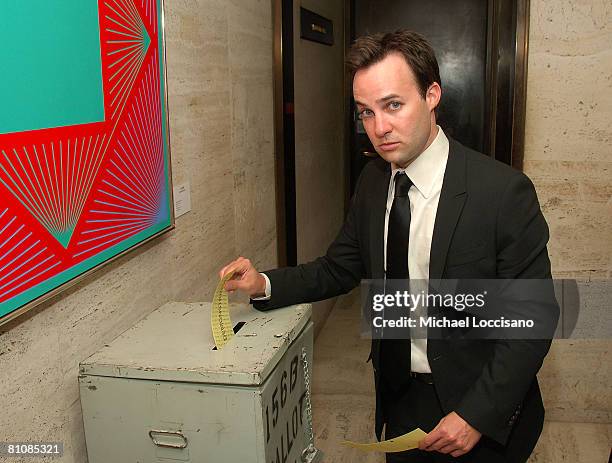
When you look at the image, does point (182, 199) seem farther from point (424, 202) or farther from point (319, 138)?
point (319, 138)

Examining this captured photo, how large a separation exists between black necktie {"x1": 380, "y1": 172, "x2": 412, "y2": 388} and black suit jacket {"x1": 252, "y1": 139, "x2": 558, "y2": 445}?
4 cm

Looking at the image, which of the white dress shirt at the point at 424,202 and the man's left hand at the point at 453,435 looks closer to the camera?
the man's left hand at the point at 453,435

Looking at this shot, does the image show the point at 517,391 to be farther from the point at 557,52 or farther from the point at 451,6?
the point at 451,6

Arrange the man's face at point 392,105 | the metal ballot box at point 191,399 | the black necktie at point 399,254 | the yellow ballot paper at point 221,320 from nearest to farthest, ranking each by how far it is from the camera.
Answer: the metal ballot box at point 191,399 < the yellow ballot paper at point 221,320 < the man's face at point 392,105 < the black necktie at point 399,254

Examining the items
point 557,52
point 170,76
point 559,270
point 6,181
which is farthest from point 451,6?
point 6,181

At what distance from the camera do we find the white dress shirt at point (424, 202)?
1.64 meters

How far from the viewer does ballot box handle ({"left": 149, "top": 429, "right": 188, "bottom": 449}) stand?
133 cm

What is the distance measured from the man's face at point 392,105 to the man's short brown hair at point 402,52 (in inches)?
0.5

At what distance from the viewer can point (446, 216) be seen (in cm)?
156

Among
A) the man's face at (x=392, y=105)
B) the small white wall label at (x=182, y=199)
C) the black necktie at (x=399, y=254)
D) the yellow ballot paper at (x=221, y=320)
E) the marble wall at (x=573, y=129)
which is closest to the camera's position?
the yellow ballot paper at (x=221, y=320)

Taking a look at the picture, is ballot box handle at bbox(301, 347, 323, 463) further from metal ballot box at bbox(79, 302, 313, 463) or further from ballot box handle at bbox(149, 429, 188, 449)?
ballot box handle at bbox(149, 429, 188, 449)

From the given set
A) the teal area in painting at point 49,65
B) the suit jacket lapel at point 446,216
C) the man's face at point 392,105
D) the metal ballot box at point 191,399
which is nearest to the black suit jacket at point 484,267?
the suit jacket lapel at point 446,216

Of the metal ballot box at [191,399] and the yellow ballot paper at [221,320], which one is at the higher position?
the yellow ballot paper at [221,320]

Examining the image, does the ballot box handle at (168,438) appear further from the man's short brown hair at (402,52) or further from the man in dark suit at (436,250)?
the man's short brown hair at (402,52)
